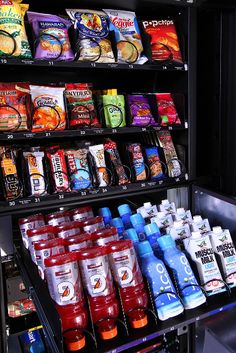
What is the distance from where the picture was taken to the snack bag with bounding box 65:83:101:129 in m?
1.81

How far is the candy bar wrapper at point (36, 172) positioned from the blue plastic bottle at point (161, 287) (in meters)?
0.63

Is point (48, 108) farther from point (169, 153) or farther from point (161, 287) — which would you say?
point (161, 287)

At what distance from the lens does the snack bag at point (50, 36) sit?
1687 mm

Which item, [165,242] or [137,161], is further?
[137,161]

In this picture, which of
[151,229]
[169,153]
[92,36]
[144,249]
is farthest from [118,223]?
[92,36]

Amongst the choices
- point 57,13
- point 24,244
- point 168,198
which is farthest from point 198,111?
point 24,244

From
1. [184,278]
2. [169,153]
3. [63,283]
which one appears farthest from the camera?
[169,153]

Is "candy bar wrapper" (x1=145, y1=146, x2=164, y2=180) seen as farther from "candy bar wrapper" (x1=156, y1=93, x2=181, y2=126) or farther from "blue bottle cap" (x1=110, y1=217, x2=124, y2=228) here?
"blue bottle cap" (x1=110, y1=217, x2=124, y2=228)

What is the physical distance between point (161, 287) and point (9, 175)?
878 millimetres

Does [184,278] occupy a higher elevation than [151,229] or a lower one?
lower

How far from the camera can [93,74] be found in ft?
7.20

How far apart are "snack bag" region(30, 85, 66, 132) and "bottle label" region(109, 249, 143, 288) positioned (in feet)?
2.41

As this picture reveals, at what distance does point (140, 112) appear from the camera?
194 centimetres


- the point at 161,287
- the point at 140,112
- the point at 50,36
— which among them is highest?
the point at 50,36
